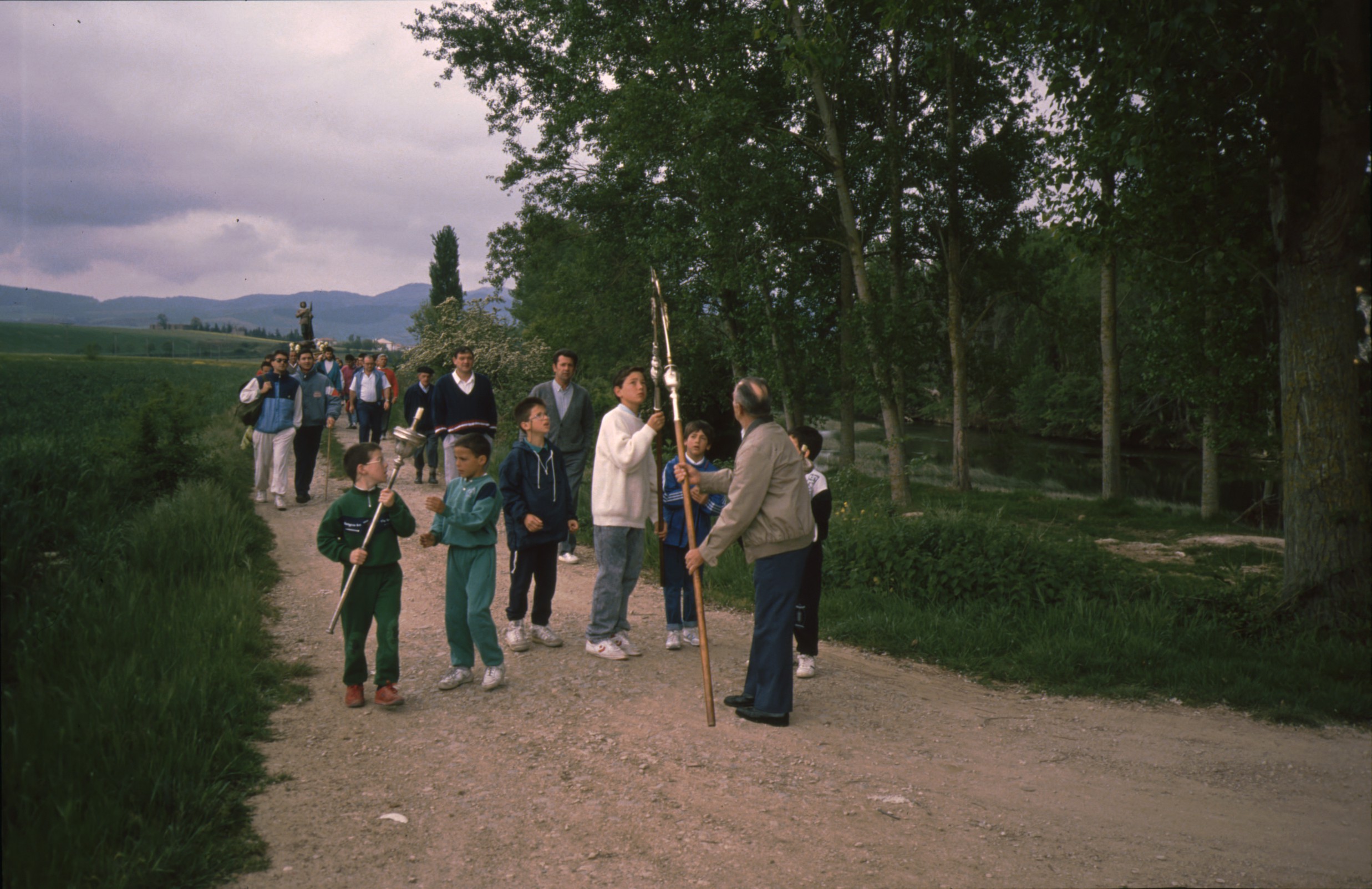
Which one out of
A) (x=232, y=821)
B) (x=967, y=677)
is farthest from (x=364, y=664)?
(x=967, y=677)

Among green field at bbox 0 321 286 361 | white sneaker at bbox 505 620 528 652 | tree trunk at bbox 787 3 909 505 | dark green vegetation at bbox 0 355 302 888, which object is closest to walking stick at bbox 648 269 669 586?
white sneaker at bbox 505 620 528 652

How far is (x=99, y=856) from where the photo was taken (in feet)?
11.6

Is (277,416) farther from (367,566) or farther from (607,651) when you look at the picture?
(607,651)

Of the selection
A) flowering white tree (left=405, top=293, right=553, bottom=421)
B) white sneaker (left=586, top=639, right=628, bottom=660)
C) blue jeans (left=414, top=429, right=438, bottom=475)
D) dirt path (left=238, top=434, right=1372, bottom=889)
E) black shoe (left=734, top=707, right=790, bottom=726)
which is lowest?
dirt path (left=238, top=434, right=1372, bottom=889)

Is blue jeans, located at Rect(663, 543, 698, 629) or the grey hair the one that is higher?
the grey hair

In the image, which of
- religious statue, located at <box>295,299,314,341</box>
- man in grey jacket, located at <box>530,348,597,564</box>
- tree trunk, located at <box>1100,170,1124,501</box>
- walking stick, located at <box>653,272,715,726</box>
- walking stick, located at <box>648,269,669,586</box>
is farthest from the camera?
tree trunk, located at <box>1100,170,1124,501</box>

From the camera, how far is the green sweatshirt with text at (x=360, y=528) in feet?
18.2

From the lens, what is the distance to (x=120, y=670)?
507 centimetres

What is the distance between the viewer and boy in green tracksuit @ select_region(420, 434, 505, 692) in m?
5.89

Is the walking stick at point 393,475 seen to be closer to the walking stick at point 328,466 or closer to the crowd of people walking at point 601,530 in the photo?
the crowd of people walking at point 601,530

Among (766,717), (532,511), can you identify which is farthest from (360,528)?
(766,717)

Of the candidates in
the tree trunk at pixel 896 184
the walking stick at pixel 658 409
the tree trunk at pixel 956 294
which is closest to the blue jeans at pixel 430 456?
the walking stick at pixel 658 409

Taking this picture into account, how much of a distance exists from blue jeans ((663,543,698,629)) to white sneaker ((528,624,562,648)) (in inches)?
35.0

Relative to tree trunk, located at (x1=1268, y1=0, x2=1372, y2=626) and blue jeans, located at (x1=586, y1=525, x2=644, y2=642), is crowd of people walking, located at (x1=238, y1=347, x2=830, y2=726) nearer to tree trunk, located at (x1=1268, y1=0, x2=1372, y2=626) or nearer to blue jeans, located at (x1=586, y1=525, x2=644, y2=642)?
blue jeans, located at (x1=586, y1=525, x2=644, y2=642)
